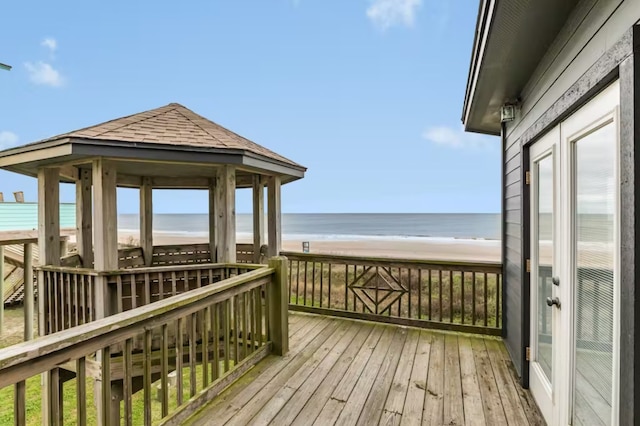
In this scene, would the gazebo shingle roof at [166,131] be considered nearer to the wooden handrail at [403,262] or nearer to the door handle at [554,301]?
the wooden handrail at [403,262]

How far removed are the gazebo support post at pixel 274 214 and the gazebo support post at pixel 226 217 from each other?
1.21 metres

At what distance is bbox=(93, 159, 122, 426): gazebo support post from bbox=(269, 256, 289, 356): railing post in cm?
199

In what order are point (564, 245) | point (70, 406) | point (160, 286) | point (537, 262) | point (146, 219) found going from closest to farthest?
point (564, 245), point (537, 262), point (160, 286), point (70, 406), point (146, 219)

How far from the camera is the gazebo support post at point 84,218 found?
4.54 m

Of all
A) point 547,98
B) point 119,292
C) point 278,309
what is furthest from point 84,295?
point 547,98

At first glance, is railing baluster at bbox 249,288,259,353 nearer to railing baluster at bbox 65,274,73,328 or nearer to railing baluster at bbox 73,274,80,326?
railing baluster at bbox 73,274,80,326

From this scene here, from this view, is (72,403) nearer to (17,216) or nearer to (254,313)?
(254,313)

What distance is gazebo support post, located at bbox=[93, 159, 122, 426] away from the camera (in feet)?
12.1

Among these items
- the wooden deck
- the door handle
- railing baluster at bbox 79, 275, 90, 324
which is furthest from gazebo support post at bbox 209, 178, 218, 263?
the door handle

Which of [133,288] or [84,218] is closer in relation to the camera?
[133,288]

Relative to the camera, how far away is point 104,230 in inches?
148

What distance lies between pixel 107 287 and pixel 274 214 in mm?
2477

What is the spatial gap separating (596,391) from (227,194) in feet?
12.2

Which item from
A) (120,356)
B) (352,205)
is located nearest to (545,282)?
(120,356)
